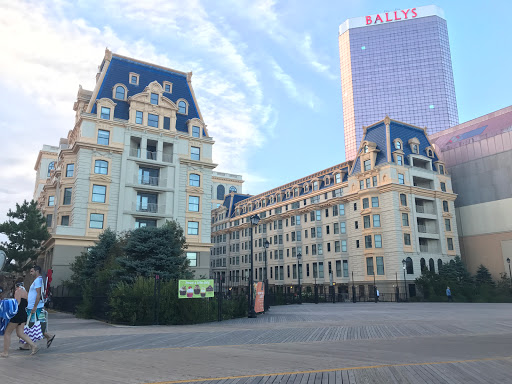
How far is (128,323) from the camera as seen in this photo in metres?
17.4

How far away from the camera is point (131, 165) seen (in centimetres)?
4059

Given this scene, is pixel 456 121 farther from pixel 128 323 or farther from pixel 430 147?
pixel 128 323

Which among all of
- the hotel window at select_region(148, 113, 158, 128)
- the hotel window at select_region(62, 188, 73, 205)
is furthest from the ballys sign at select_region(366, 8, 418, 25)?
the hotel window at select_region(62, 188, 73, 205)

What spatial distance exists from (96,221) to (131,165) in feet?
21.5

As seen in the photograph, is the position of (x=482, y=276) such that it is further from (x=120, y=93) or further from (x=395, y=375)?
(x=395, y=375)

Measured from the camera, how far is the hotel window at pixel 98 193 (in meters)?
38.3

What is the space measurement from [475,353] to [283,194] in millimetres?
66840

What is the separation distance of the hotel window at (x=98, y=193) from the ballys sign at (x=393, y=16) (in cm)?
16081

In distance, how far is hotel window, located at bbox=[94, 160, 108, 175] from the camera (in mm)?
38812

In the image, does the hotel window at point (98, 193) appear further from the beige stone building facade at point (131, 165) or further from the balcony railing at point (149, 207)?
the balcony railing at point (149, 207)

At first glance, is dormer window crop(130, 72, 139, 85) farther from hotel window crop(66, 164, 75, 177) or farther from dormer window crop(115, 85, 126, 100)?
hotel window crop(66, 164, 75, 177)

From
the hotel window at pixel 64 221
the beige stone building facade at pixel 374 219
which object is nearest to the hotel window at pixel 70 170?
the hotel window at pixel 64 221

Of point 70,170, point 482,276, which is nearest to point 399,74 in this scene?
point 482,276

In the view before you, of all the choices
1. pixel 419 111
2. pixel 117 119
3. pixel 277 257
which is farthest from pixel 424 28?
Answer: pixel 117 119
